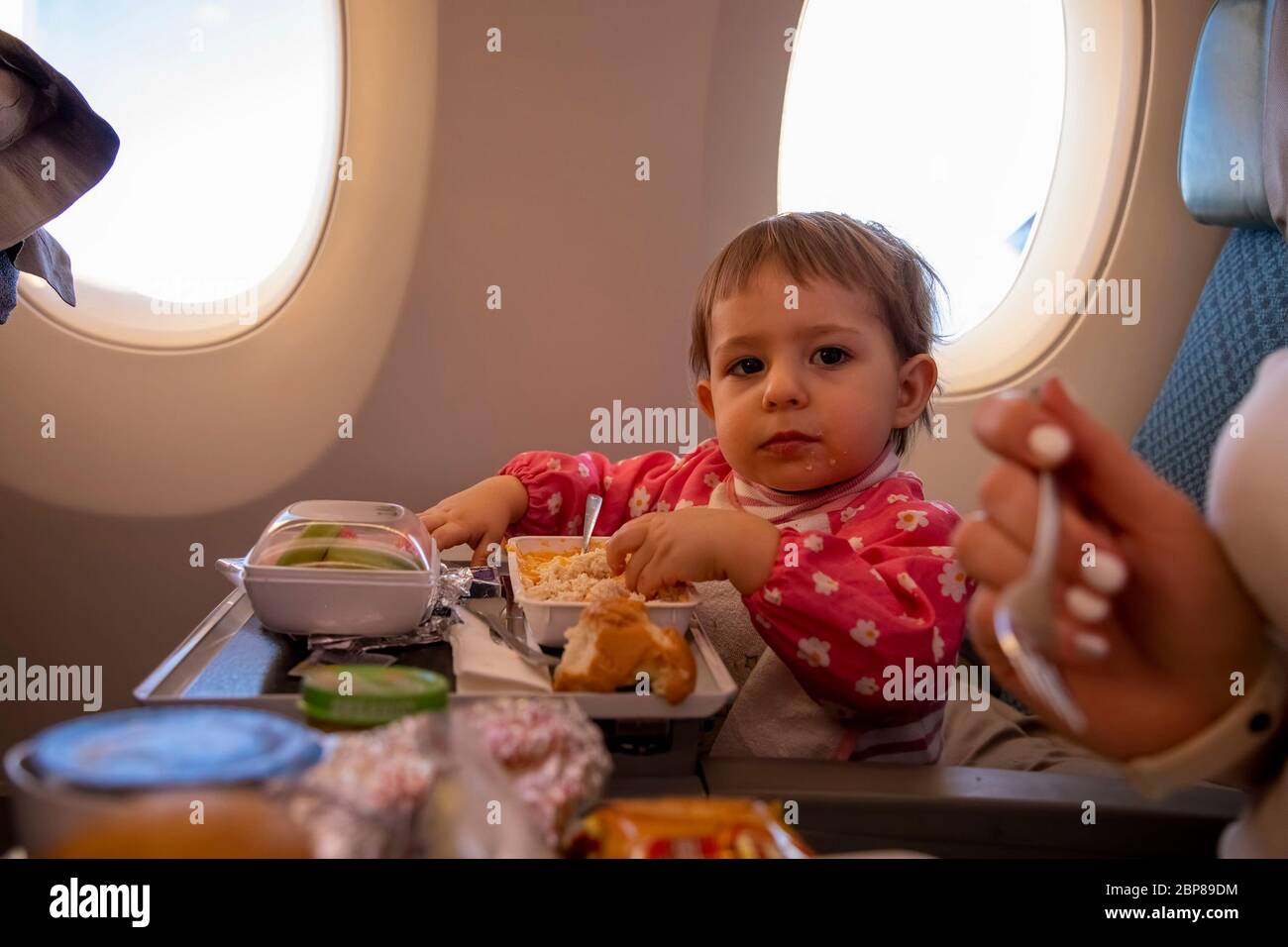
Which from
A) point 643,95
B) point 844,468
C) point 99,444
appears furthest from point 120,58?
point 844,468

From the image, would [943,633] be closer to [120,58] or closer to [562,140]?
[562,140]

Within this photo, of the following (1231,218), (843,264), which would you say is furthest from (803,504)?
(1231,218)

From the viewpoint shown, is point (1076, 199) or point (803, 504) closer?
point (803, 504)

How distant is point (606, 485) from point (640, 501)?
67mm

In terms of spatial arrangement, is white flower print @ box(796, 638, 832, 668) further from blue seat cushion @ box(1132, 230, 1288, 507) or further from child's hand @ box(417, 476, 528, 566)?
blue seat cushion @ box(1132, 230, 1288, 507)

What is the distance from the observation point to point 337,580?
2.90 ft

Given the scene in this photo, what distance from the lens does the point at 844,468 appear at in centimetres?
130

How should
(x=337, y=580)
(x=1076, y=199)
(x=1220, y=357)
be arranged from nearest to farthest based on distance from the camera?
(x=337, y=580), (x=1220, y=357), (x=1076, y=199)

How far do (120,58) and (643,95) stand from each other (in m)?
1.01

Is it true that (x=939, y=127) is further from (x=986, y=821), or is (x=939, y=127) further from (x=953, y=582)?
(x=986, y=821)

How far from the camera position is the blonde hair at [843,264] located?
1323 mm

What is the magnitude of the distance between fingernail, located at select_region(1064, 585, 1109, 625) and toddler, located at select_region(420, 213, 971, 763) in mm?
500

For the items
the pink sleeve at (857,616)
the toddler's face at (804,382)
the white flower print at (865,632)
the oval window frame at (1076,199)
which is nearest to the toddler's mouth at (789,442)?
the toddler's face at (804,382)

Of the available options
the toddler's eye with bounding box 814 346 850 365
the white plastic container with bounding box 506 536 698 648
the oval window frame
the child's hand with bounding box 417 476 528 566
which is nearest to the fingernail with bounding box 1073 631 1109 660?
the white plastic container with bounding box 506 536 698 648
